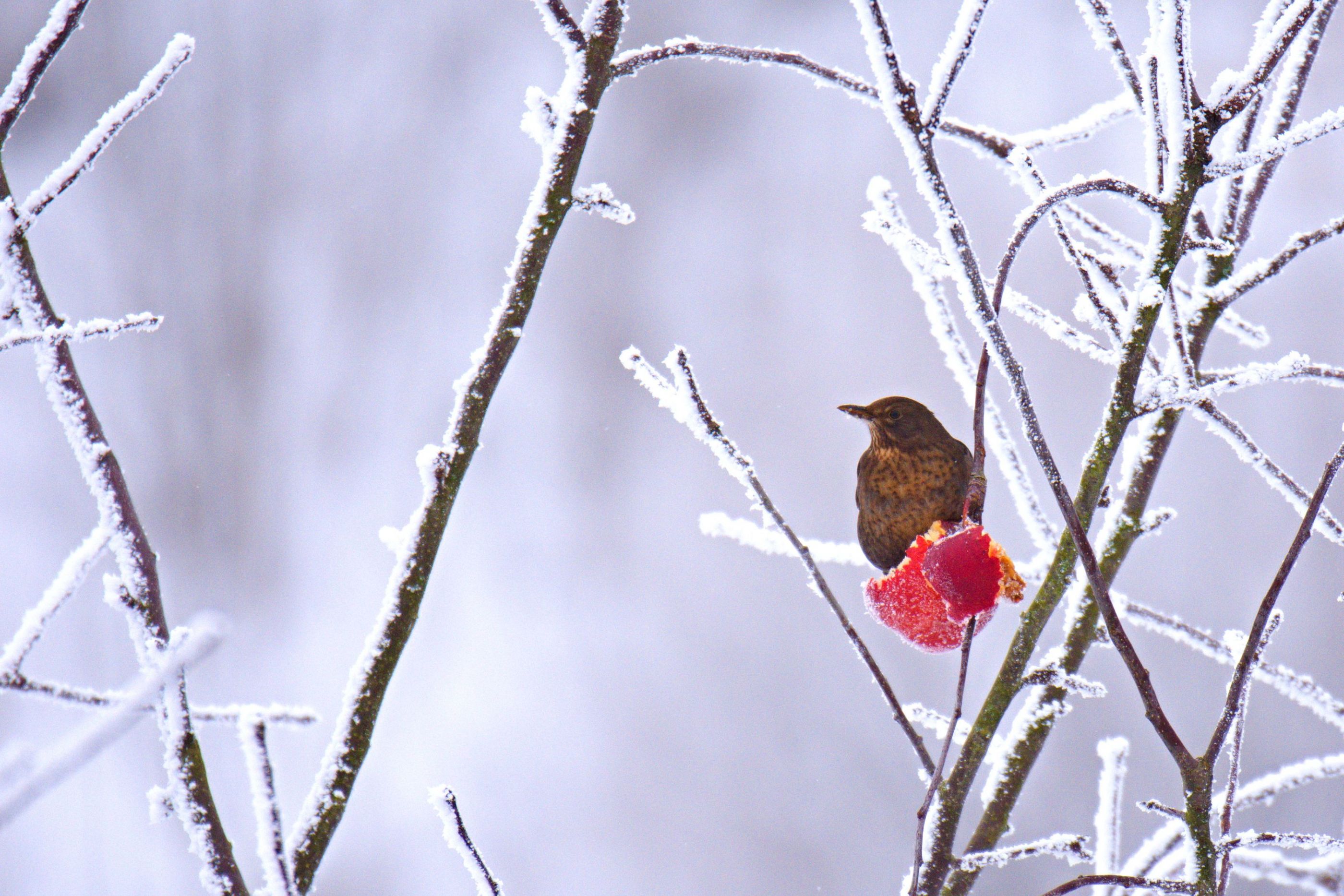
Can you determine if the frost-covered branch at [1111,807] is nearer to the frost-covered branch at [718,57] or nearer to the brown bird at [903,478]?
the brown bird at [903,478]

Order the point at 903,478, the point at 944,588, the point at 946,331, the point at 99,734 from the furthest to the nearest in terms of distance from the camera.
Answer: the point at 903,478 → the point at 946,331 → the point at 944,588 → the point at 99,734

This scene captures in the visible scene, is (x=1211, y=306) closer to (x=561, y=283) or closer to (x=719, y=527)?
(x=719, y=527)

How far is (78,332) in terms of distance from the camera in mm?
309

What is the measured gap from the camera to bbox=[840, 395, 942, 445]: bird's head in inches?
29.9

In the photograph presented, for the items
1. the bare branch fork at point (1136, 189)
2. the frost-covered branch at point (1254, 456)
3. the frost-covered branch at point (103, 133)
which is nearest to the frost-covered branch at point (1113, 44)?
the bare branch fork at point (1136, 189)

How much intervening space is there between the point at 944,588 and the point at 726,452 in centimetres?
12

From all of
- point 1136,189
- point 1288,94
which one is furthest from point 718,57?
point 1288,94

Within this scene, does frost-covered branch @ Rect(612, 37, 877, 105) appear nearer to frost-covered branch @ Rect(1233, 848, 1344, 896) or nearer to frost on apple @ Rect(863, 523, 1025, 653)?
frost on apple @ Rect(863, 523, 1025, 653)

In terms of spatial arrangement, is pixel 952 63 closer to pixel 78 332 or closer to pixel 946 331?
pixel 946 331

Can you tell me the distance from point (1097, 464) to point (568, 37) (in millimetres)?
260

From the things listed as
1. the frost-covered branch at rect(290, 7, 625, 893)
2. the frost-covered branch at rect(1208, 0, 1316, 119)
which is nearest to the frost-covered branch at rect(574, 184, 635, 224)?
the frost-covered branch at rect(290, 7, 625, 893)

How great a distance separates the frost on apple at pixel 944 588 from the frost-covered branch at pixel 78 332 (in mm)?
311

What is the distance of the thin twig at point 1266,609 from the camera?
0.29 m

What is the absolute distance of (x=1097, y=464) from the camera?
38cm
